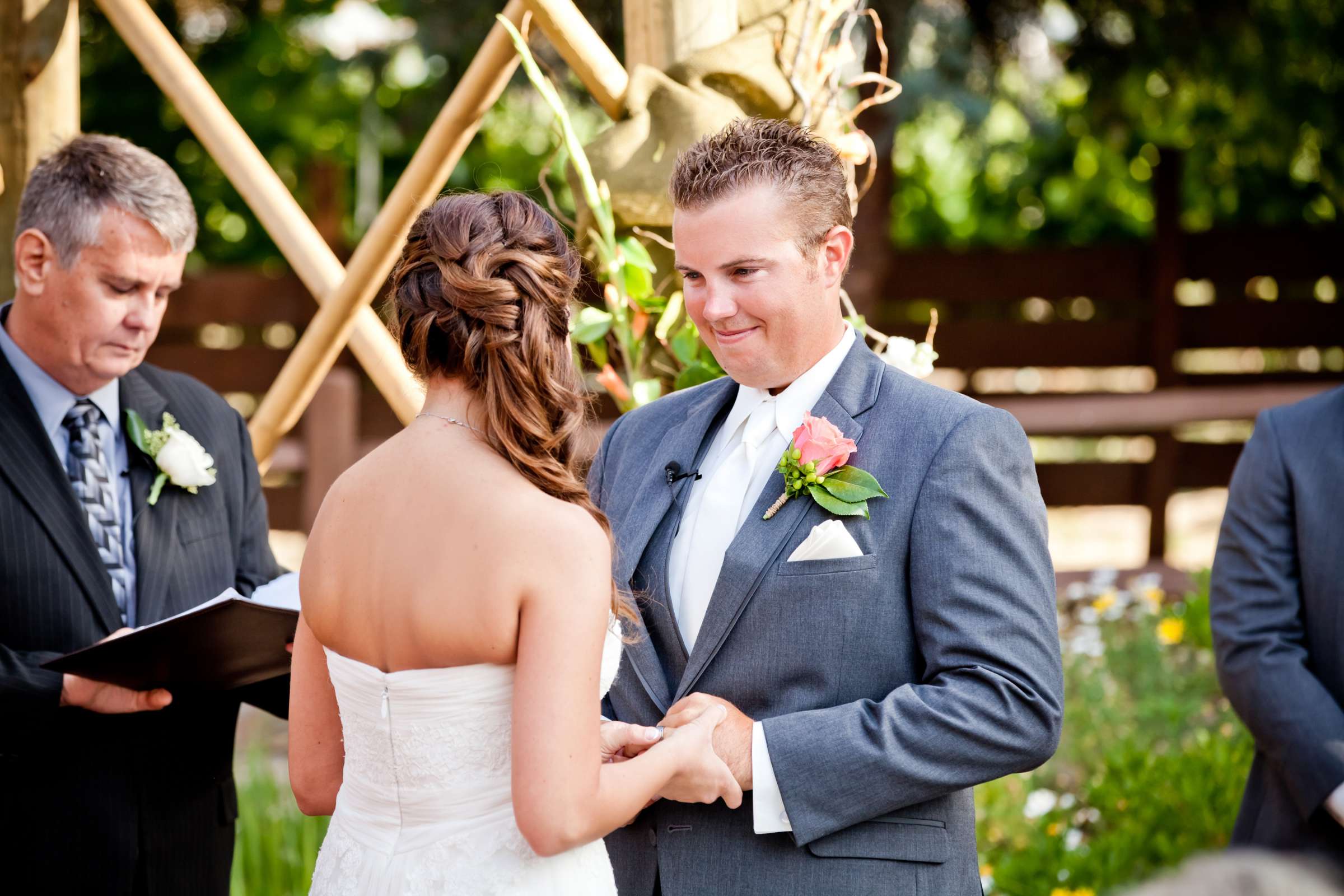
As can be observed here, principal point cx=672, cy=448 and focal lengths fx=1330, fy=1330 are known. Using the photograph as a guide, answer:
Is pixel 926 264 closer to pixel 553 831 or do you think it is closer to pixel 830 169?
pixel 830 169

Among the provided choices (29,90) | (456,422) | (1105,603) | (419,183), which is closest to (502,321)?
(456,422)

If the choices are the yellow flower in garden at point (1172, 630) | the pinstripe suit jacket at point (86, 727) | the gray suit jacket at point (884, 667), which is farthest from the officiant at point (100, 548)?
the yellow flower in garden at point (1172, 630)

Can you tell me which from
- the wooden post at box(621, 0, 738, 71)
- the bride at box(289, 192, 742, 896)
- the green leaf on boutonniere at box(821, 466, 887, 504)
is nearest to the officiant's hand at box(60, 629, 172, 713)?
the bride at box(289, 192, 742, 896)

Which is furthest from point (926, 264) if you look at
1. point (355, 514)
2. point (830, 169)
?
point (355, 514)

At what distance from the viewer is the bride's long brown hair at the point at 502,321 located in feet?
6.20

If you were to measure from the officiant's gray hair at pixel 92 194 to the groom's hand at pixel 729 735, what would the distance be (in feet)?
5.27

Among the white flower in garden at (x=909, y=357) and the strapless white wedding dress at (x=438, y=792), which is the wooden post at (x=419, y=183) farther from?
the strapless white wedding dress at (x=438, y=792)

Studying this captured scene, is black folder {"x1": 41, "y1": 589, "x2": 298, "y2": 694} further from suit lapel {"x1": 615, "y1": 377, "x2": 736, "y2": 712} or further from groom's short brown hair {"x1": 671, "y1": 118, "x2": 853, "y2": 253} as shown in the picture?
groom's short brown hair {"x1": 671, "y1": 118, "x2": 853, "y2": 253}

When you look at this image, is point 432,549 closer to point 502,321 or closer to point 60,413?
point 502,321

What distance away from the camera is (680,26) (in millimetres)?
2934

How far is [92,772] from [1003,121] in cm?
1040

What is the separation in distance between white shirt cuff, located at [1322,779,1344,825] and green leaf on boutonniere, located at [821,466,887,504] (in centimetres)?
122

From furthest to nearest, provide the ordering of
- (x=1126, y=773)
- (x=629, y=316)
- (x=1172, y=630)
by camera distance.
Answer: (x=1172, y=630)
(x=1126, y=773)
(x=629, y=316)

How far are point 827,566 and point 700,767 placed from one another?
1.31ft
